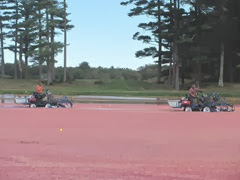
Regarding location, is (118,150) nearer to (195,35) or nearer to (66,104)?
(66,104)

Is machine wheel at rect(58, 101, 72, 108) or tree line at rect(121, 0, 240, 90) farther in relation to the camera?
tree line at rect(121, 0, 240, 90)

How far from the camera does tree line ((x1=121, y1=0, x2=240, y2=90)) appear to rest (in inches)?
1521

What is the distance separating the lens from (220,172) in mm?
6434

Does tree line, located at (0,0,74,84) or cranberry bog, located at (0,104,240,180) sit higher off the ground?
tree line, located at (0,0,74,84)

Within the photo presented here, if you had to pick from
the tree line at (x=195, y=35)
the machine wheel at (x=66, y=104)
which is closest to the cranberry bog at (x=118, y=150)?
the machine wheel at (x=66, y=104)

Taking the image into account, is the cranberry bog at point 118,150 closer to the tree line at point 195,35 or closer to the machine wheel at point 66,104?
the machine wheel at point 66,104

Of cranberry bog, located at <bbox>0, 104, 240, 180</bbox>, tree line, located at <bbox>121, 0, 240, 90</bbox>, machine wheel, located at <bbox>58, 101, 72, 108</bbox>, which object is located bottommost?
cranberry bog, located at <bbox>0, 104, 240, 180</bbox>

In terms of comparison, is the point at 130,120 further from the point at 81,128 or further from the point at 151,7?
the point at 151,7

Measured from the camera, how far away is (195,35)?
4225cm

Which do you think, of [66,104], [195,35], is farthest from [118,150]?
[195,35]

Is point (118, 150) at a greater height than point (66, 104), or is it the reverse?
point (66, 104)

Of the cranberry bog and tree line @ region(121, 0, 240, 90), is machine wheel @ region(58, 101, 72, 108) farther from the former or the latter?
tree line @ region(121, 0, 240, 90)

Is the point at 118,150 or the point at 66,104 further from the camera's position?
the point at 66,104

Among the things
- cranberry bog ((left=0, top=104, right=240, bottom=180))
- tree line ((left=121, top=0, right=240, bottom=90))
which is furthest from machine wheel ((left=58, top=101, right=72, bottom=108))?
tree line ((left=121, top=0, right=240, bottom=90))
